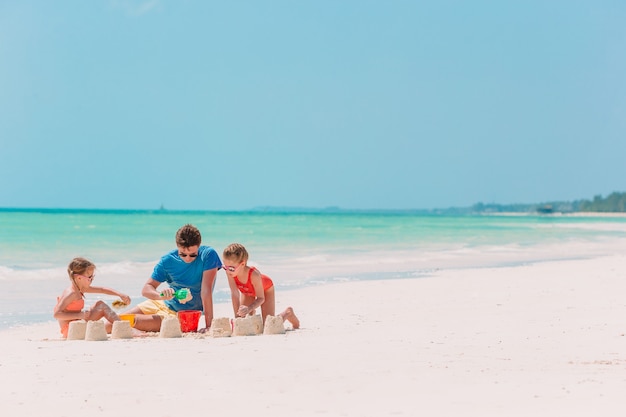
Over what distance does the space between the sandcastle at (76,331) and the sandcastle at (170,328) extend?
68 cm

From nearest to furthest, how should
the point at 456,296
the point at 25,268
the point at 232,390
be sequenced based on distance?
the point at 232,390 → the point at 456,296 → the point at 25,268

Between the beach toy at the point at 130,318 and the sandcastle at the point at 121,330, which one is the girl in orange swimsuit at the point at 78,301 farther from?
the sandcastle at the point at 121,330

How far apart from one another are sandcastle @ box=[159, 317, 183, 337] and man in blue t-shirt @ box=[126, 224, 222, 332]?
1.21ft

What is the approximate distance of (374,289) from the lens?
11859 mm

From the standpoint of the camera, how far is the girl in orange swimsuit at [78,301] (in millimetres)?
7348

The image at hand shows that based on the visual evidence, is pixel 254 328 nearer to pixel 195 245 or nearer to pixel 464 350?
pixel 195 245

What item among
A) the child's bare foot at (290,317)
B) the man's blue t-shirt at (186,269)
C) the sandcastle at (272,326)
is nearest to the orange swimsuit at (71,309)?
the man's blue t-shirt at (186,269)

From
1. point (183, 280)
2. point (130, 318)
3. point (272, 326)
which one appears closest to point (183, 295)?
point (183, 280)

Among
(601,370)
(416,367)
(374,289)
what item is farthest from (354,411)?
(374,289)

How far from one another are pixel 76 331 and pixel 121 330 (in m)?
0.40

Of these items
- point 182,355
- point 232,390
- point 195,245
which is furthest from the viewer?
point 195,245

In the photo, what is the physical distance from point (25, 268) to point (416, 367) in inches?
504

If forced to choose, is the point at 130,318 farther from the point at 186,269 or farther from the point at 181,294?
the point at 186,269

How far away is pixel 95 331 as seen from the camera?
6.92m
